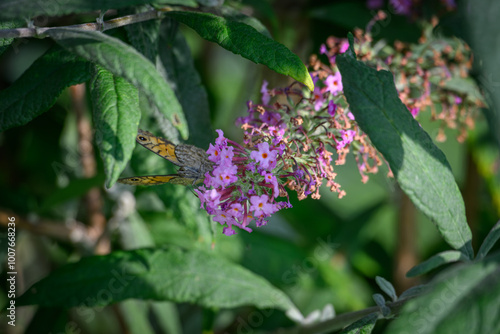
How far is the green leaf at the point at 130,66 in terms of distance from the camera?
2.26ft

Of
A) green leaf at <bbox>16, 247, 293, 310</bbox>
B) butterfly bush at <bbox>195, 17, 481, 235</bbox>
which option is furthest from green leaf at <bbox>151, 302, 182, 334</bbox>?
butterfly bush at <bbox>195, 17, 481, 235</bbox>

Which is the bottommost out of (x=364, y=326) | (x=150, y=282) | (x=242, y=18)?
(x=150, y=282)

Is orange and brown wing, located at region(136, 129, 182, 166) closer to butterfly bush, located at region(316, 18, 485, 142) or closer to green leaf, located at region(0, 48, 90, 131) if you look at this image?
green leaf, located at region(0, 48, 90, 131)

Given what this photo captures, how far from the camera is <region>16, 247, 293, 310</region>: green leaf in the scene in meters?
1.08

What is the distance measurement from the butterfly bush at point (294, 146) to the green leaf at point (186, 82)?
0.07 m

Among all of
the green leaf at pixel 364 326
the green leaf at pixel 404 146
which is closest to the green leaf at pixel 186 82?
the green leaf at pixel 404 146

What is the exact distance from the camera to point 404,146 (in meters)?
0.81

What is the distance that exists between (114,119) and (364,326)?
56 cm

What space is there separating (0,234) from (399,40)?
4.15 feet

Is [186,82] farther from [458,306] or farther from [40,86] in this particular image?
[458,306]

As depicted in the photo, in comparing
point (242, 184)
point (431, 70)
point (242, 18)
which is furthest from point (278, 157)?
point (431, 70)

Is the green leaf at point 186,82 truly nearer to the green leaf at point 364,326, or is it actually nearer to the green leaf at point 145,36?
the green leaf at point 145,36

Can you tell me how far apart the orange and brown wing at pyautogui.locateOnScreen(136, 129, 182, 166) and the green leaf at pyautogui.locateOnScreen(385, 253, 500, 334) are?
46 cm

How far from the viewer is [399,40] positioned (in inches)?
51.3
